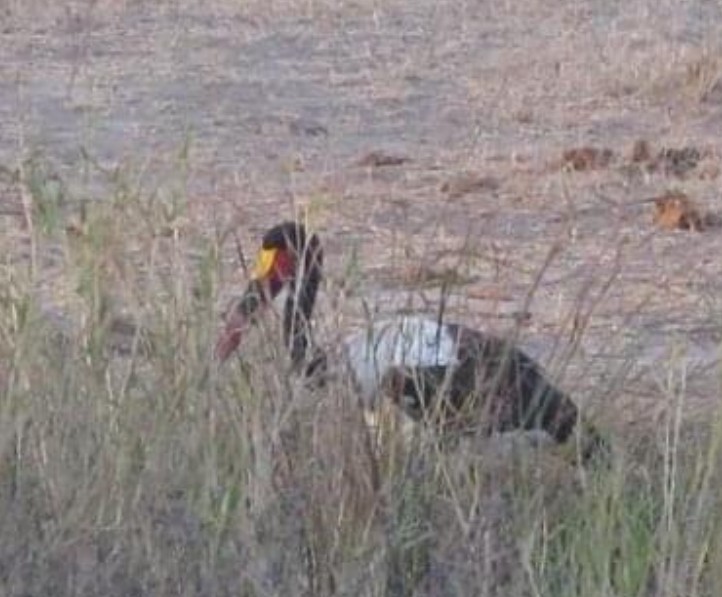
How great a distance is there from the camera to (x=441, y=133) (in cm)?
965

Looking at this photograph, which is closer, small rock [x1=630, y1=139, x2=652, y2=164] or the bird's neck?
the bird's neck

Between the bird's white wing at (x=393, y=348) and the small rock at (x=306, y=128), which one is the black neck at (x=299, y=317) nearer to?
the bird's white wing at (x=393, y=348)

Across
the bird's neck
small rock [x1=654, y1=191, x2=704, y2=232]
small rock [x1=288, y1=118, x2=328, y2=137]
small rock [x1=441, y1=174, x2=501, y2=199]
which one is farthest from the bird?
small rock [x1=288, y1=118, x2=328, y2=137]

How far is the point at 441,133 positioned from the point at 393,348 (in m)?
5.39

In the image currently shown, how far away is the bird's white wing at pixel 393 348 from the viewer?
411cm

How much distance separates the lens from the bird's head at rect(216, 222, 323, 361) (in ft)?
13.6

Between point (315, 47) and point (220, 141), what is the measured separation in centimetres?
223

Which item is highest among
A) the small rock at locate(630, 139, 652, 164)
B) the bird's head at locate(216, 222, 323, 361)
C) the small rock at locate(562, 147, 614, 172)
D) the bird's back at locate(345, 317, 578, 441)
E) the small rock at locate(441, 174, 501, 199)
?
the bird's head at locate(216, 222, 323, 361)

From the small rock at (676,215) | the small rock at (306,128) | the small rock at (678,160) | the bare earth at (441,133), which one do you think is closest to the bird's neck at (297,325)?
the bare earth at (441,133)

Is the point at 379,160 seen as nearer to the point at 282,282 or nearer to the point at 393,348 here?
the point at 282,282

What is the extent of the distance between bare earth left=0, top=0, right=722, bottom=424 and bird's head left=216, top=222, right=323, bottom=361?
14 cm

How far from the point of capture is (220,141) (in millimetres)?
9227

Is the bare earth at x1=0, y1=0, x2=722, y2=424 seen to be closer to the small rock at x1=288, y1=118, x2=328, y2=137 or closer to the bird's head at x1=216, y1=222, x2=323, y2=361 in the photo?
the small rock at x1=288, y1=118, x2=328, y2=137

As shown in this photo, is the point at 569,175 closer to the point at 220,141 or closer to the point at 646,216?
the point at 646,216
